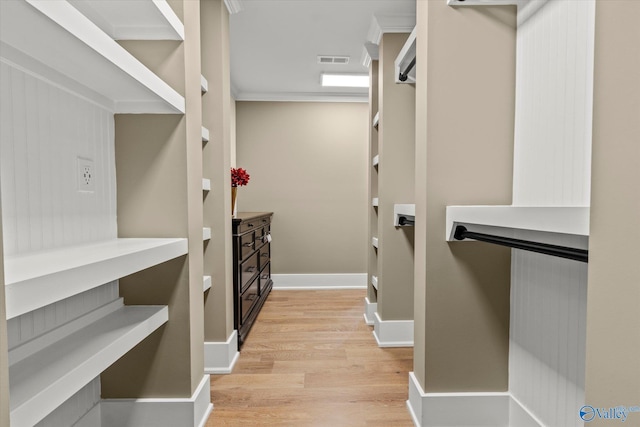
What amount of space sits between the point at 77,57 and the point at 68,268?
1.80ft

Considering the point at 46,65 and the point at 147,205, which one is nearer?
the point at 46,65

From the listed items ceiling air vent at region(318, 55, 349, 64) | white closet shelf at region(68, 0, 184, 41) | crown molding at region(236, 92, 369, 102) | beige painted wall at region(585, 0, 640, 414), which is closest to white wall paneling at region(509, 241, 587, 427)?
beige painted wall at region(585, 0, 640, 414)

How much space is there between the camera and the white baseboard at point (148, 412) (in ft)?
4.94

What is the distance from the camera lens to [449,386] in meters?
1.54

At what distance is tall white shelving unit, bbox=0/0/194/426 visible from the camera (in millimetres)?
789

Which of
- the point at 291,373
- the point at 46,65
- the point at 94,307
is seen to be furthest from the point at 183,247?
the point at 291,373

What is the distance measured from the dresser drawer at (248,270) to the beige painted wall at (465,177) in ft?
4.55

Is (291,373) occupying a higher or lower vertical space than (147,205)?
lower

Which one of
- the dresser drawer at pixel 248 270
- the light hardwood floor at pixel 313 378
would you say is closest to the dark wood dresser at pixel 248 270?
the dresser drawer at pixel 248 270

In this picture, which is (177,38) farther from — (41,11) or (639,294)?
(639,294)

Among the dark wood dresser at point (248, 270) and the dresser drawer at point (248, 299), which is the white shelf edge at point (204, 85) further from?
the dresser drawer at point (248, 299)

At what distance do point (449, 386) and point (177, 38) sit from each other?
5.74 ft

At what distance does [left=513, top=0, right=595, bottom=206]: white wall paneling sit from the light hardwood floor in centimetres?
114

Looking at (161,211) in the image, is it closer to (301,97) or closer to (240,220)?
(240,220)
